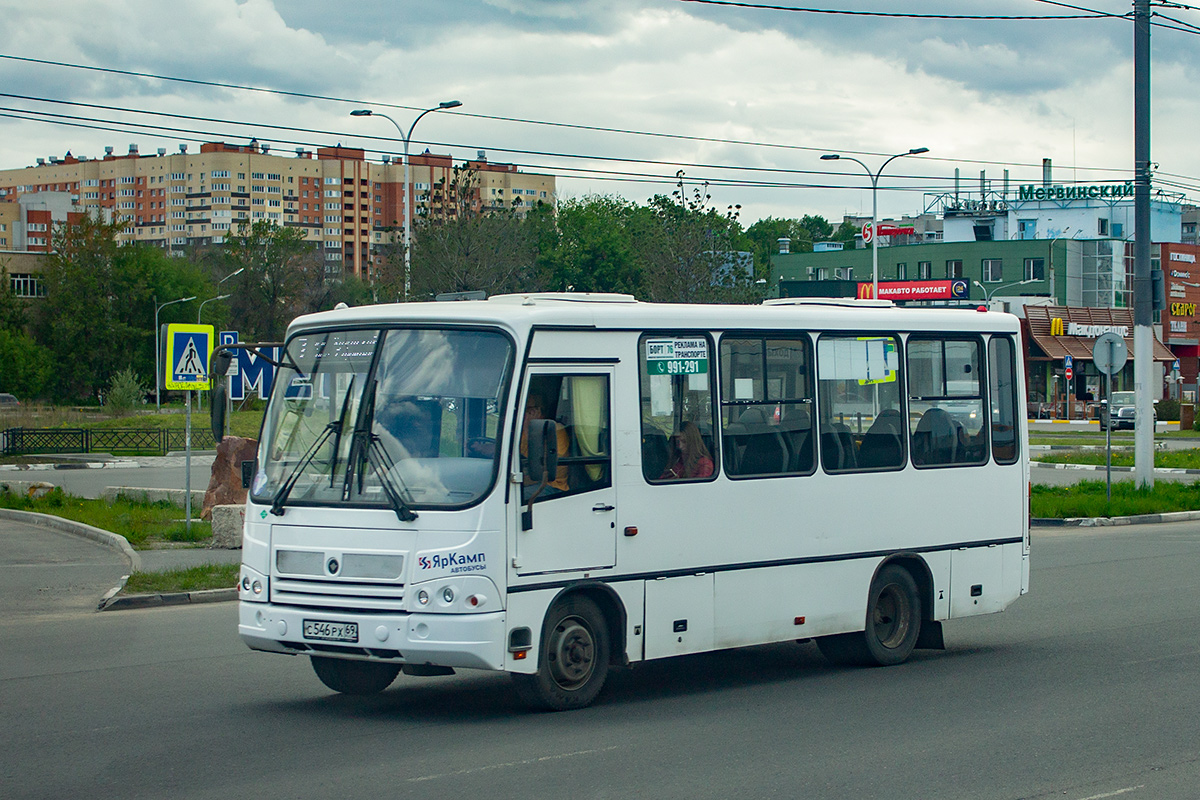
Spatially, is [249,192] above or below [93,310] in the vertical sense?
above

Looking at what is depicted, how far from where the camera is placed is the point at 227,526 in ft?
63.4

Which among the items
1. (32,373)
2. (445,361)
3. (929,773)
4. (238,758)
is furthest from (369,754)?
(32,373)

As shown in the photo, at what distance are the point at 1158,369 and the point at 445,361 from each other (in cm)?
8436

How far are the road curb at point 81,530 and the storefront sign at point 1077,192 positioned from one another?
260 feet

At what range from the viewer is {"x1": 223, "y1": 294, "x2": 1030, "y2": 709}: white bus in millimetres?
8070

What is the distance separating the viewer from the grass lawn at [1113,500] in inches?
962

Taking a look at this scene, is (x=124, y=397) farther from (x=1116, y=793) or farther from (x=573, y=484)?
(x=1116, y=793)

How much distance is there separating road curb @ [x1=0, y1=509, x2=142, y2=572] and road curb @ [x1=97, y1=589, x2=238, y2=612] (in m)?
1.87

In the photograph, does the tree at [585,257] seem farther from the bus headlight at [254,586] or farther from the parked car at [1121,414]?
the bus headlight at [254,586]

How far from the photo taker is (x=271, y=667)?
10.6m

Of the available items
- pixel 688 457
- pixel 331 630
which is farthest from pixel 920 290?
pixel 331 630

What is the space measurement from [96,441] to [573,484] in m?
43.9

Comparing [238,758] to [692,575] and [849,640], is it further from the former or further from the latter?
[849,640]

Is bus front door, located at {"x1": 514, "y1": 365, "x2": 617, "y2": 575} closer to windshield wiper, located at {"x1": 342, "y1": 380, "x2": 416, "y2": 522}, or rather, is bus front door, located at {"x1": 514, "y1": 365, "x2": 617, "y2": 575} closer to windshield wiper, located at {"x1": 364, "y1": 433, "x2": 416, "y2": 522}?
windshield wiper, located at {"x1": 364, "y1": 433, "x2": 416, "y2": 522}
